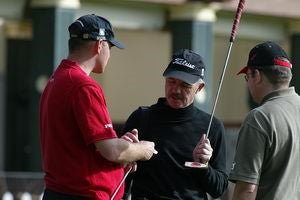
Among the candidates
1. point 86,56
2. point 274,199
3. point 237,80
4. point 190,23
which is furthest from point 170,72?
point 237,80

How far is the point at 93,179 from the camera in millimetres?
5492

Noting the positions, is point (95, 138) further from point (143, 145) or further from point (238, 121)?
point (238, 121)

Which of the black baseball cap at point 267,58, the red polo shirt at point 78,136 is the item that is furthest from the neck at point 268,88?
the red polo shirt at point 78,136

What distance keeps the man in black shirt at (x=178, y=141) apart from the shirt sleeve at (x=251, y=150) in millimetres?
671

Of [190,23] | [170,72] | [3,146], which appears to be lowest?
A: [3,146]

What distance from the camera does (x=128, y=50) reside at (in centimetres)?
1866

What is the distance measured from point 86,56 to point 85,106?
0.37 metres

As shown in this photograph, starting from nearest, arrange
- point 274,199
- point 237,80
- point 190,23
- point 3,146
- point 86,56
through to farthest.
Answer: point 274,199
point 86,56
point 190,23
point 3,146
point 237,80

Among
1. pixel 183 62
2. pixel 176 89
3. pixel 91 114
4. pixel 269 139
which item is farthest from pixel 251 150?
pixel 183 62

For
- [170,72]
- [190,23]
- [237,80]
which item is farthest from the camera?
[237,80]

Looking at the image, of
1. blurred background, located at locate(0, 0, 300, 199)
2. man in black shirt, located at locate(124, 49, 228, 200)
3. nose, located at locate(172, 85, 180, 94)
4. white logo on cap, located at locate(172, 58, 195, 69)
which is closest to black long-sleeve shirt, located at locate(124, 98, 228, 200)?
man in black shirt, located at locate(124, 49, 228, 200)

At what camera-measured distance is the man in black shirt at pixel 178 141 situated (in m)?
6.06

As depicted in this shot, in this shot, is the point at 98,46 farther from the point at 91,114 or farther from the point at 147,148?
the point at 147,148

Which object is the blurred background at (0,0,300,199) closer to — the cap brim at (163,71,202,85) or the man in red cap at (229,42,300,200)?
the cap brim at (163,71,202,85)
